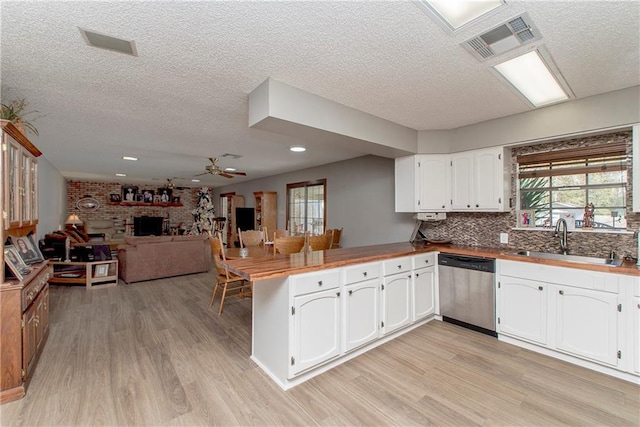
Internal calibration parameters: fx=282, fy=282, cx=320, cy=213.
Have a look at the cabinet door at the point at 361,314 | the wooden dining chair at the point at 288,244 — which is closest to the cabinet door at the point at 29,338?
the wooden dining chair at the point at 288,244

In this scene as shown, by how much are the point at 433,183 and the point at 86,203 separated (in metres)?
10.9

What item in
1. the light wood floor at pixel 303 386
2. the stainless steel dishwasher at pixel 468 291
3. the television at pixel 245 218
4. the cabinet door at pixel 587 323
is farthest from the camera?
the television at pixel 245 218

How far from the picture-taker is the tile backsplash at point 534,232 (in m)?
2.66

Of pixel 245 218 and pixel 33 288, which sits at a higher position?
pixel 245 218

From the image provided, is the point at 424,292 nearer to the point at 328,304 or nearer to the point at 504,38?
the point at 328,304

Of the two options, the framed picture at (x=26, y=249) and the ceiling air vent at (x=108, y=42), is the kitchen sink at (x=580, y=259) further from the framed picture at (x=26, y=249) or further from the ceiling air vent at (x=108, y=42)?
the framed picture at (x=26, y=249)

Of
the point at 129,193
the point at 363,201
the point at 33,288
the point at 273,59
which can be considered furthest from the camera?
the point at 129,193

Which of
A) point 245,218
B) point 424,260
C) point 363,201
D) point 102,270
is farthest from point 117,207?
point 424,260

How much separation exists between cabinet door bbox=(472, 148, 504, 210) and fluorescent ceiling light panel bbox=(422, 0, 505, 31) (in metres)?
2.09

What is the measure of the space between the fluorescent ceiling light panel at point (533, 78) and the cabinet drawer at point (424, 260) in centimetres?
188

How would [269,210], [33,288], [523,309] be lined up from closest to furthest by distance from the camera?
[33,288], [523,309], [269,210]

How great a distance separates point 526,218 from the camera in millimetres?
3330

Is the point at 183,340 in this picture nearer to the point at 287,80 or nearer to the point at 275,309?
the point at 275,309

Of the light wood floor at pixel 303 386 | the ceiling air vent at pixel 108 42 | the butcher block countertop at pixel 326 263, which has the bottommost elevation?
the light wood floor at pixel 303 386
